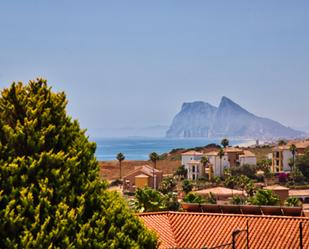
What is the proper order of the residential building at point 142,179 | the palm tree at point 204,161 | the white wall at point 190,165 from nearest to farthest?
1. the residential building at point 142,179
2. the palm tree at point 204,161
3. the white wall at point 190,165

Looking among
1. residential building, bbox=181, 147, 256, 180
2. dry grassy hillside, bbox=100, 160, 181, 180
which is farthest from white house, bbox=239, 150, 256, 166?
dry grassy hillside, bbox=100, 160, 181, 180

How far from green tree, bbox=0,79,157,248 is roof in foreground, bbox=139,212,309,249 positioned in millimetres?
10638

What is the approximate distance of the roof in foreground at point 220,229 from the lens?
24.2m

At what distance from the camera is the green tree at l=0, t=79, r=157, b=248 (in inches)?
493

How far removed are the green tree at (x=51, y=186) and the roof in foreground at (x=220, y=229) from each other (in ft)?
34.9

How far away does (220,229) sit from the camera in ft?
84.6

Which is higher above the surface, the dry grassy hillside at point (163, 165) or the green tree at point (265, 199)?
the dry grassy hillside at point (163, 165)

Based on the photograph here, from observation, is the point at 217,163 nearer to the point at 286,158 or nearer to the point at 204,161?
the point at 204,161

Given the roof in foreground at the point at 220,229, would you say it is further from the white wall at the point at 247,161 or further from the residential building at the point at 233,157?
the residential building at the point at 233,157

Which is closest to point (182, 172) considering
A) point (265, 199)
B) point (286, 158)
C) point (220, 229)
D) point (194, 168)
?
point (194, 168)

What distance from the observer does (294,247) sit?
23562 millimetres

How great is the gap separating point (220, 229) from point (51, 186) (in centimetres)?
1405

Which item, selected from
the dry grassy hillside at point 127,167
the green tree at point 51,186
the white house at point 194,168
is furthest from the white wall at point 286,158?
the green tree at point 51,186

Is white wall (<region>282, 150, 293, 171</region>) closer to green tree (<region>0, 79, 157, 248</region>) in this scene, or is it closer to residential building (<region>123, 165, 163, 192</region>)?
residential building (<region>123, 165, 163, 192</region>)
